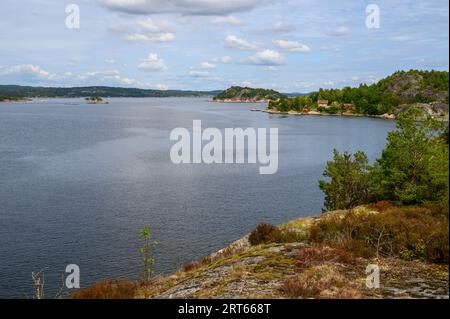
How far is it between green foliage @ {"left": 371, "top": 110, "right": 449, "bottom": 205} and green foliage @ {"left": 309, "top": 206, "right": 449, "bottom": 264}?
1040cm

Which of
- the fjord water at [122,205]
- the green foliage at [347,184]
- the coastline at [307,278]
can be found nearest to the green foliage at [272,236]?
the coastline at [307,278]

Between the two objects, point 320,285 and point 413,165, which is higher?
point 413,165

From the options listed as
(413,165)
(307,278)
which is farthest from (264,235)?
(413,165)

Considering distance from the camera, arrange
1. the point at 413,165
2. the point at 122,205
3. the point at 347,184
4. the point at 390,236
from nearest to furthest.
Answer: the point at 390,236 → the point at 413,165 → the point at 347,184 → the point at 122,205

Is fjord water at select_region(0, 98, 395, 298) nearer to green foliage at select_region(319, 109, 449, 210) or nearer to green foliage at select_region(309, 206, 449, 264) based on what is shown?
green foliage at select_region(319, 109, 449, 210)

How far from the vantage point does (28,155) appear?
78.1 m

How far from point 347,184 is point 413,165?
9.80 m

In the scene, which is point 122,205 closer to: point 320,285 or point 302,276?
point 302,276

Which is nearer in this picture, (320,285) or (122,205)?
(320,285)

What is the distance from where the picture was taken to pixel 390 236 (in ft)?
48.4

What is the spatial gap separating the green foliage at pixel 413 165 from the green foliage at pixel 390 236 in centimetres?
1040

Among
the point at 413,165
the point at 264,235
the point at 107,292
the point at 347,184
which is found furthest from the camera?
the point at 347,184

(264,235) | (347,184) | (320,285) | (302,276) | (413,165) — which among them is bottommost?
(347,184)
